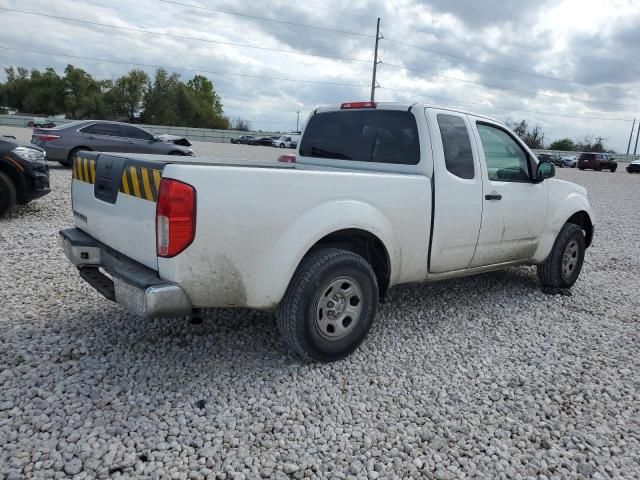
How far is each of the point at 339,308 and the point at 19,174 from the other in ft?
19.8

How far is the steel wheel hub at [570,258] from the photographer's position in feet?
17.9

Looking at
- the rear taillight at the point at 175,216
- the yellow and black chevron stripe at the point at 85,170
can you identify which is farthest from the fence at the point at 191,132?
the rear taillight at the point at 175,216

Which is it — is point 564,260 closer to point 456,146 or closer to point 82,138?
point 456,146

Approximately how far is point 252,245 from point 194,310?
1.83 ft

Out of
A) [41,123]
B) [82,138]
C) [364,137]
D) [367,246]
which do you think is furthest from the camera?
[41,123]

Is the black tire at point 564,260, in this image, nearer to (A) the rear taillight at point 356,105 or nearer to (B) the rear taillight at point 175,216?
(A) the rear taillight at point 356,105

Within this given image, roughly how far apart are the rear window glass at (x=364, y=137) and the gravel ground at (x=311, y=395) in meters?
1.48

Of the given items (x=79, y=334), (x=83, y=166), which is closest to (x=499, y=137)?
(x=83, y=166)

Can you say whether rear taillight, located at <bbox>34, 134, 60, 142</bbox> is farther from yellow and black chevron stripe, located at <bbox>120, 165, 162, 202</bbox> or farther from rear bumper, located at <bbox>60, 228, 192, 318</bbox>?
yellow and black chevron stripe, located at <bbox>120, 165, 162, 202</bbox>

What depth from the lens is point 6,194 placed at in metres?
7.11

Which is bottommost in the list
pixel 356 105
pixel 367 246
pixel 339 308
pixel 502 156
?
pixel 339 308

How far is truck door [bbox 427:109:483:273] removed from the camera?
12.9ft

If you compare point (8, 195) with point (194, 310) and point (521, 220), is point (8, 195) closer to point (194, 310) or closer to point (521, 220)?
A: point (194, 310)

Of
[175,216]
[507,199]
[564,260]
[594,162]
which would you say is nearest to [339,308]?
[175,216]
